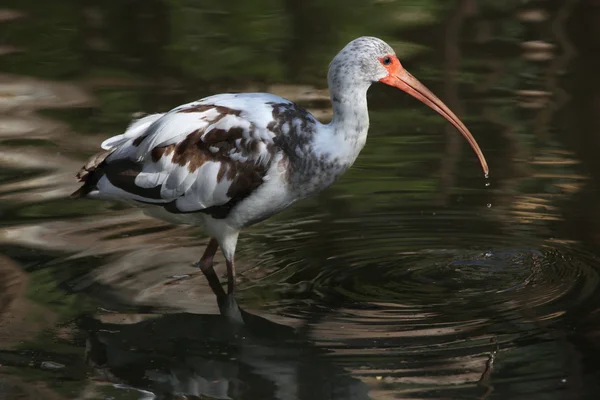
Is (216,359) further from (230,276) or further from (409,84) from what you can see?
(409,84)

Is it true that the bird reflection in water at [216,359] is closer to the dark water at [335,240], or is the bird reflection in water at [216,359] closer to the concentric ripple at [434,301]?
the dark water at [335,240]

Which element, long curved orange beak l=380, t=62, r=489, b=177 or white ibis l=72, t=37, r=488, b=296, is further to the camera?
long curved orange beak l=380, t=62, r=489, b=177

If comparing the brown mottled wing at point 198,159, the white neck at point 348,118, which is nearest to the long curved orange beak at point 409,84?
the white neck at point 348,118

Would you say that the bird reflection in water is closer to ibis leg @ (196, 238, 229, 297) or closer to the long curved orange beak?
ibis leg @ (196, 238, 229, 297)

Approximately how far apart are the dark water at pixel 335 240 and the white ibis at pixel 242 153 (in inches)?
22.4

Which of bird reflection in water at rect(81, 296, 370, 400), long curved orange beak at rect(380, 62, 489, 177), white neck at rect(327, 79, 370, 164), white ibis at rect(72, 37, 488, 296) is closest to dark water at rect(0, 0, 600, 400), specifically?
bird reflection in water at rect(81, 296, 370, 400)

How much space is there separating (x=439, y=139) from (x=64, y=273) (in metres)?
4.30

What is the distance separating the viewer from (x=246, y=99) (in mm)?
8031

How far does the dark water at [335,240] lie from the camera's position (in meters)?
6.82

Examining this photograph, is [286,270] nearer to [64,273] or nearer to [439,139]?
[64,273]

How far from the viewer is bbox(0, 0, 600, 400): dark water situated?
6.82 metres

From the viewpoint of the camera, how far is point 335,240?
893 centimetres

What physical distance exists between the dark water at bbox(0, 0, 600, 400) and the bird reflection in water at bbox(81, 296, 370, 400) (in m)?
0.02

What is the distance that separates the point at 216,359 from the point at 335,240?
2.12 m
